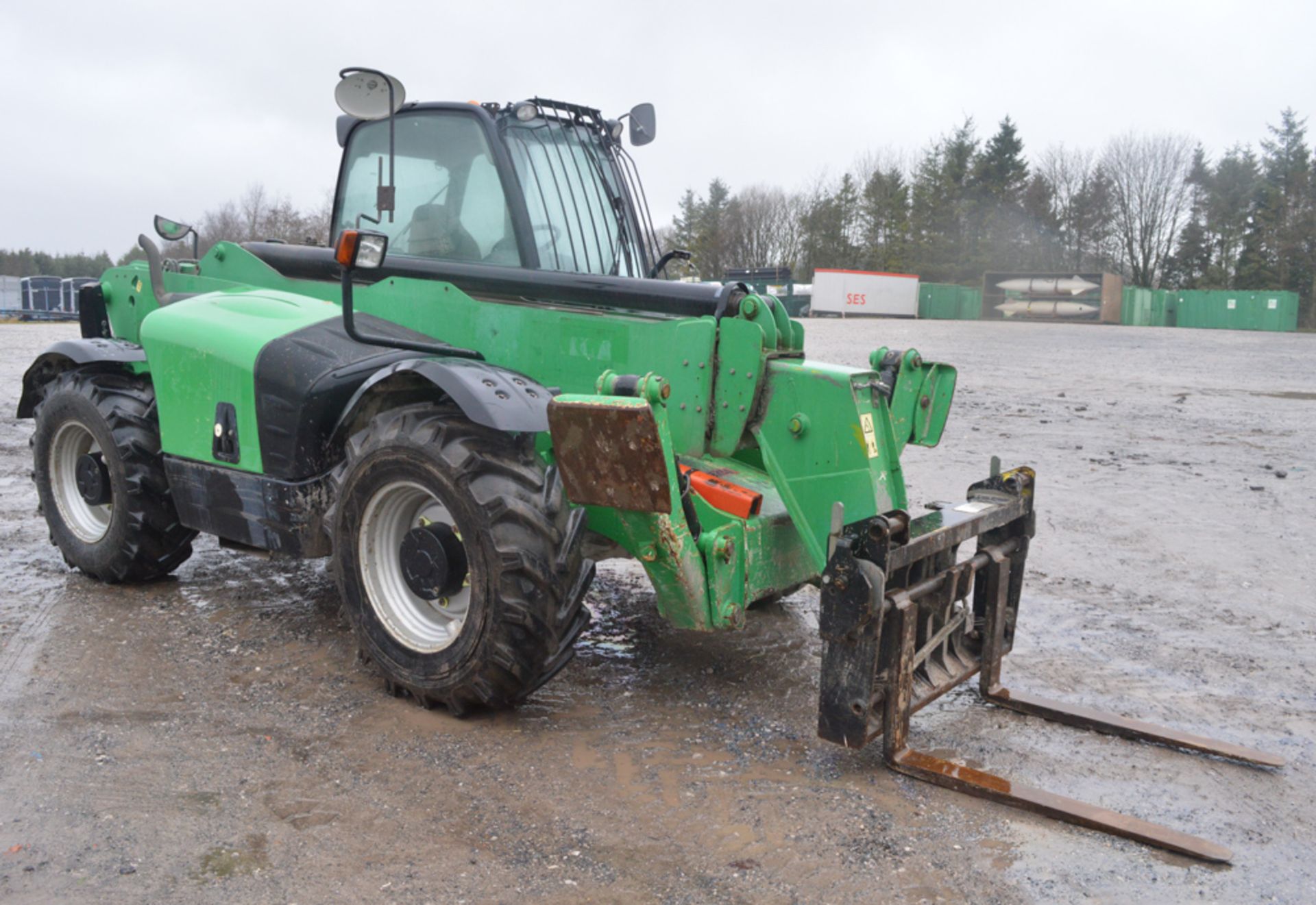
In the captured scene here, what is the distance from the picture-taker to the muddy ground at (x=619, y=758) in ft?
10.4

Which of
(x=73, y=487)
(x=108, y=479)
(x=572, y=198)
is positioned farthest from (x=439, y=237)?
(x=73, y=487)

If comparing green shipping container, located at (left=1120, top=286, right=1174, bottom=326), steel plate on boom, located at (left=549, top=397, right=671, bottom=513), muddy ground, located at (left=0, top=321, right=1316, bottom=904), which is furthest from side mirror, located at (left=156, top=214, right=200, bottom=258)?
green shipping container, located at (left=1120, top=286, right=1174, bottom=326)

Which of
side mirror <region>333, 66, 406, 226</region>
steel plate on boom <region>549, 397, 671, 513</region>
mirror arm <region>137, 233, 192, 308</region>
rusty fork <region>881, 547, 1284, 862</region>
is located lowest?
rusty fork <region>881, 547, 1284, 862</region>

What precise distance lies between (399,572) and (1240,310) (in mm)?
52084

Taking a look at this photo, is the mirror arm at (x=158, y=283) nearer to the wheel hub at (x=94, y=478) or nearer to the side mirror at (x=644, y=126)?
the wheel hub at (x=94, y=478)

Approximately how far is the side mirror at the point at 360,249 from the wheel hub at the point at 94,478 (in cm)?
238

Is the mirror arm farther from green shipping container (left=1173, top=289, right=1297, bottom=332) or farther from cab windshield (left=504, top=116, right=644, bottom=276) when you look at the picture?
green shipping container (left=1173, top=289, right=1297, bottom=332)

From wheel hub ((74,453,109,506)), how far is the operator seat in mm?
2095

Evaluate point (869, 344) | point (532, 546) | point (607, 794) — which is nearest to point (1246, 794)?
point (607, 794)

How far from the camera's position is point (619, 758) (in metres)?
3.95

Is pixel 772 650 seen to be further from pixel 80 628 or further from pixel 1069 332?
pixel 1069 332

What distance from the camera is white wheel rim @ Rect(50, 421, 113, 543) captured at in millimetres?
6086

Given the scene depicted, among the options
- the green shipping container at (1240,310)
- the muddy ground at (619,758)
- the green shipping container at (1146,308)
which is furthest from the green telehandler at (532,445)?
the green shipping container at (1240,310)

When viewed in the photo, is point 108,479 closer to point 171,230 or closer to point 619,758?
point 171,230
